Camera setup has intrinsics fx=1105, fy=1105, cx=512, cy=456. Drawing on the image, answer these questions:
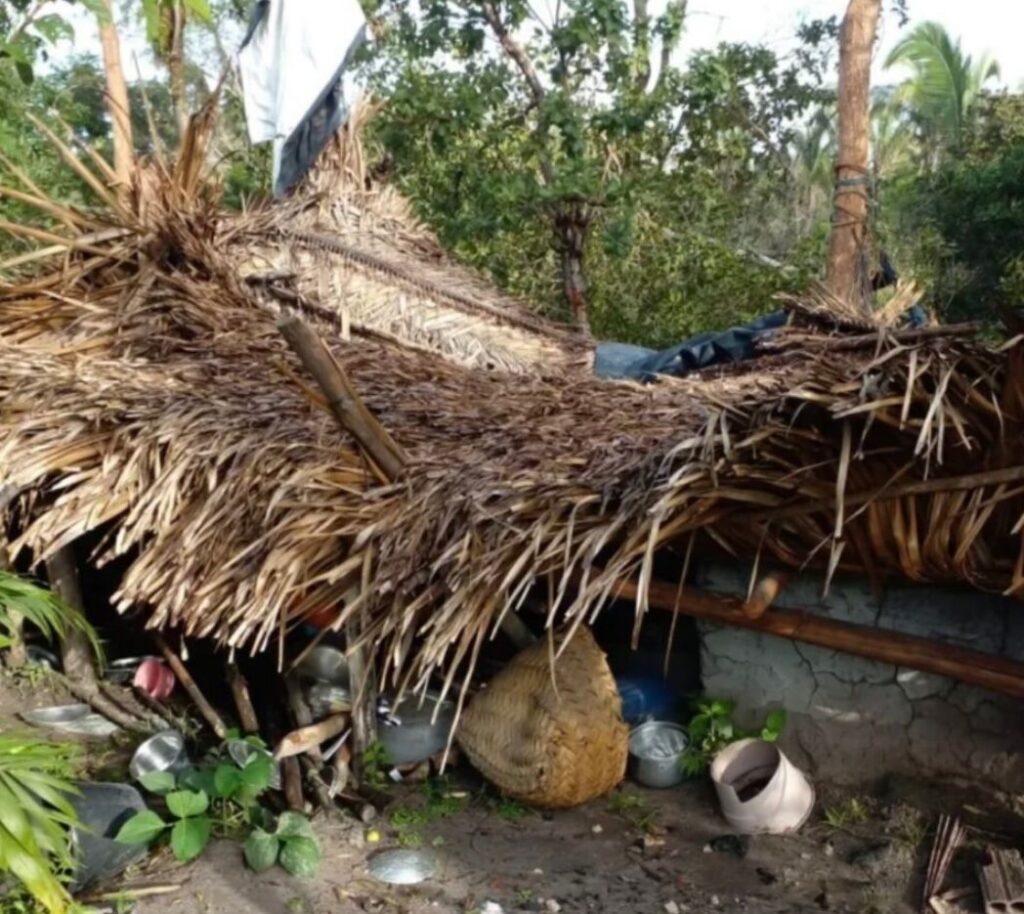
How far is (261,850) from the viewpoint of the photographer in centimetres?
376

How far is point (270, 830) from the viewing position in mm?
4016

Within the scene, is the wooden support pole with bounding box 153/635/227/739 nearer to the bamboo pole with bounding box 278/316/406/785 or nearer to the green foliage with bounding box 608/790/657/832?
the bamboo pole with bounding box 278/316/406/785

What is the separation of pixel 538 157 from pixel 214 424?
5.02m

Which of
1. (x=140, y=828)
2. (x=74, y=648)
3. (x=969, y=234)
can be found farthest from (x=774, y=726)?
(x=969, y=234)

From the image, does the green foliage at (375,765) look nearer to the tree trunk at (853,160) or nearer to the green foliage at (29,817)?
the green foliage at (29,817)

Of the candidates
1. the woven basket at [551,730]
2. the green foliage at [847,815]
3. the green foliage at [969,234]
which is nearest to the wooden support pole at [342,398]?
the woven basket at [551,730]

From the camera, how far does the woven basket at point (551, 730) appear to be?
397cm

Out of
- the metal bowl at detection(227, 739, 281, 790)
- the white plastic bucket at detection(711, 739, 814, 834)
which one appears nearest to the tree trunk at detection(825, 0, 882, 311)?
the white plastic bucket at detection(711, 739, 814, 834)

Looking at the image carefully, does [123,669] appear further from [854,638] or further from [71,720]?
[854,638]

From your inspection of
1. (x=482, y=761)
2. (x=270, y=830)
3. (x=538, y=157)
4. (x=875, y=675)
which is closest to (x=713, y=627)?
(x=875, y=675)

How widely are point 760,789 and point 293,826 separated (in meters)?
1.68

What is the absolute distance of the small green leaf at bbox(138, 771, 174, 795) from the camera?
158 inches

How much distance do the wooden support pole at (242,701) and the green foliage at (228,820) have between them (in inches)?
17.4

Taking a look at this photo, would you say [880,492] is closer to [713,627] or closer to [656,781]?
[713,627]
